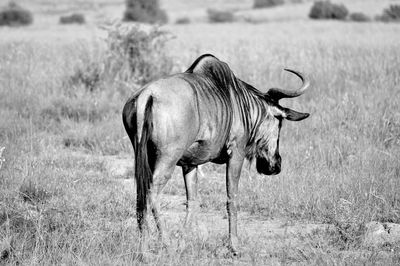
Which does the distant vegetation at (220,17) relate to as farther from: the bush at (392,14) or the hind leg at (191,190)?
the hind leg at (191,190)

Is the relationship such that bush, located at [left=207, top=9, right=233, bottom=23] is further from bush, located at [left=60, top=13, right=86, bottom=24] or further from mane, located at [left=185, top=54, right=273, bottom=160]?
mane, located at [left=185, top=54, right=273, bottom=160]

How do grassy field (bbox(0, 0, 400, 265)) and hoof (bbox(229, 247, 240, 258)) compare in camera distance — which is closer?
grassy field (bbox(0, 0, 400, 265))

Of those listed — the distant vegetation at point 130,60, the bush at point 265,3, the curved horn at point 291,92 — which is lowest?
the bush at point 265,3

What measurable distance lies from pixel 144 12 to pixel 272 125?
1274 inches

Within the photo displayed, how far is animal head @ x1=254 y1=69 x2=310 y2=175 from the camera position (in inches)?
197

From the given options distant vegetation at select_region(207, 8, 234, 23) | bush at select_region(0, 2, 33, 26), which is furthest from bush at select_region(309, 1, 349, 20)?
bush at select_region(0, 2, 33, 26)

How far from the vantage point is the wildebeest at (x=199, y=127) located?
13.3 ft

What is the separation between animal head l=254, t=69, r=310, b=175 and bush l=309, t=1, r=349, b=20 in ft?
108

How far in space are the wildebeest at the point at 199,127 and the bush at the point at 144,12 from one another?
3147 centimetres

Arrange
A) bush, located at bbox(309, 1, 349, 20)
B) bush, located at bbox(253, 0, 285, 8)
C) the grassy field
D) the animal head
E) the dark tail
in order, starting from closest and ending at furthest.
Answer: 1. the dark tail
2. the grassy field
3. the animal head
4. bush, located at bbox(309, 1, 349, 20)
5. bush, located at bbox(253, 0, 285, 8)

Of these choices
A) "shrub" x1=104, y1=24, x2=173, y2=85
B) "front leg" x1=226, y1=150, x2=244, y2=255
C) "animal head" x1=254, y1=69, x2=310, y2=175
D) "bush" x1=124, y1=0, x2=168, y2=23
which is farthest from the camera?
"bush" x1=124, y1=0, x2=168, y2=23

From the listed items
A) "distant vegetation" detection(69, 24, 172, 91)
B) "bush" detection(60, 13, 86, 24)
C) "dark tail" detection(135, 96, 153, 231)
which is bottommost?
"bush" detection(60, 13, 86, 24)

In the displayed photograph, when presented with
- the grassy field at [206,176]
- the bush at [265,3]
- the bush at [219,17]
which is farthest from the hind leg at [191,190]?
the bush at [265,3]

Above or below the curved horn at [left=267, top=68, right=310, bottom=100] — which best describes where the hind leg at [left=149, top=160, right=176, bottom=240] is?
below
